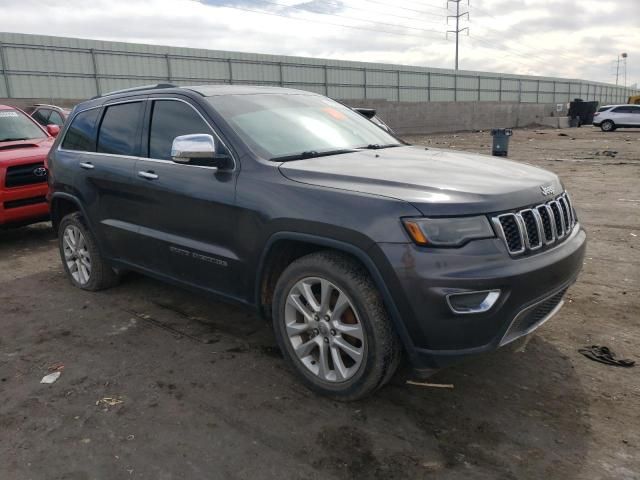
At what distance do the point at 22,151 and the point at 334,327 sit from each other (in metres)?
5.78

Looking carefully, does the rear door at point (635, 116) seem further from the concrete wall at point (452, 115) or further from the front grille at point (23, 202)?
the front grille at point (23, 202)

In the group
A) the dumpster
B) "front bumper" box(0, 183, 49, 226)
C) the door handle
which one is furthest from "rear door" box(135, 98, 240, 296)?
the dumpster

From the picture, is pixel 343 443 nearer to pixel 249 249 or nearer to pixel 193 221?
pixel 249 249

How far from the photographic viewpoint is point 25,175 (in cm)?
676

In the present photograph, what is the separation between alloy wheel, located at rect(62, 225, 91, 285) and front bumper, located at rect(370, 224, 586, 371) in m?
3.38

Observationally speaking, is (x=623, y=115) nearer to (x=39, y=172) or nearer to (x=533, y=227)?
(x=39, y=172)

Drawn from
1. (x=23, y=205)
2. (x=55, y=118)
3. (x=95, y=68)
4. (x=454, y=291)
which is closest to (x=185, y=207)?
(x=454, y=291)

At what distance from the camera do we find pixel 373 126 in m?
4.55

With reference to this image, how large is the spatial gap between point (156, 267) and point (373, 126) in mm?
2057

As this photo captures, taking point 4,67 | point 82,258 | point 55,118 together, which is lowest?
point 82,258

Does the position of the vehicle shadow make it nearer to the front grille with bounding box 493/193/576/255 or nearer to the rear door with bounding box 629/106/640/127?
the front grille with bounding box 493/193/576/255

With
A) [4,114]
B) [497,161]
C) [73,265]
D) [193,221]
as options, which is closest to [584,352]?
[497,161]

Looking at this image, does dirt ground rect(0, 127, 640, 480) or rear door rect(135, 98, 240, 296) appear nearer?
dirt ground rect(0, 127, 640, 480)

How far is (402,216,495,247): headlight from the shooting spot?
2645 mm
